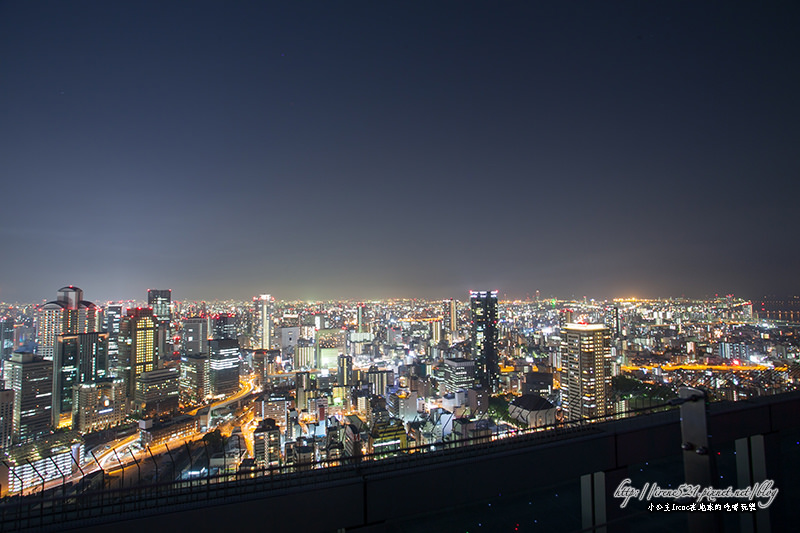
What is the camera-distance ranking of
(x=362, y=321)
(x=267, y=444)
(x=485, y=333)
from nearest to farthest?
(x=267, y=444) < (x=485, y=333) < (x=362, y=321)

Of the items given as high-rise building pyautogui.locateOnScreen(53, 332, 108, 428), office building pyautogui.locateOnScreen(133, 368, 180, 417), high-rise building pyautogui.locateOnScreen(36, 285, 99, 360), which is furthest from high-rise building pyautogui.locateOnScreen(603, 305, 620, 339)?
high-rise building pyautogui.locateOnScreen(36, 285, 99, 360)

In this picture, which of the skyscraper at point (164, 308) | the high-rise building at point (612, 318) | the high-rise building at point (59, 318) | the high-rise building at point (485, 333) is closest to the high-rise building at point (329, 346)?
the skyscraper at point (164, 308)

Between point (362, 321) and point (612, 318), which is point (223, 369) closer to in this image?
point (362, 321)

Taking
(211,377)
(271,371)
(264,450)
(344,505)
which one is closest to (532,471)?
(344,505)

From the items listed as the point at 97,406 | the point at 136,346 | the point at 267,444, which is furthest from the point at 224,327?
the point at 267,444

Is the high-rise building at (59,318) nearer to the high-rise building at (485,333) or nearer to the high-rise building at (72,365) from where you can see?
the high-rise building at (72,365)

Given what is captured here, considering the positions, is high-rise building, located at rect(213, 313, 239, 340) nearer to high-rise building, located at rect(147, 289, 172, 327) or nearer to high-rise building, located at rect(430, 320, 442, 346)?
high-rise building, located at rect(147, 289, 172, 327)

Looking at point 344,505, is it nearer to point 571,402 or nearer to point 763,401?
point 763,401
